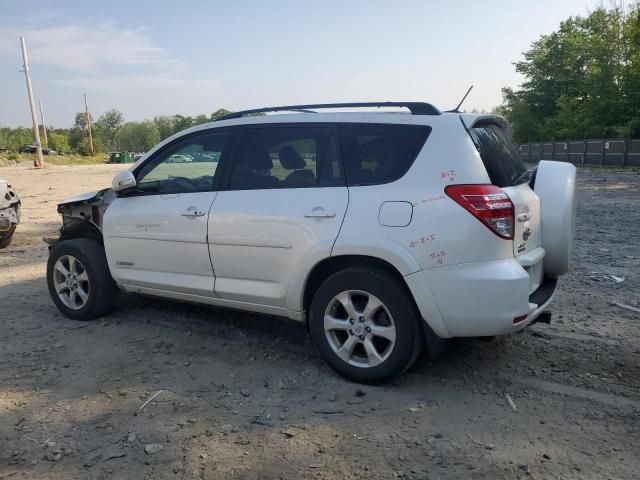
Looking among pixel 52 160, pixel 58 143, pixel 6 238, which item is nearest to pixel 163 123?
pixel 58 143

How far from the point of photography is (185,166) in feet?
15.1

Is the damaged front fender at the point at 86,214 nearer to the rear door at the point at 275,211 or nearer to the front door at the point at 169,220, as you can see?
the front door at the point at 169,220

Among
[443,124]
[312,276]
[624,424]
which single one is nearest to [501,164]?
[443,124]

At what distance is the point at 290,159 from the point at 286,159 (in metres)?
0.04

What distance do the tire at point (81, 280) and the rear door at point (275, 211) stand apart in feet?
4.76

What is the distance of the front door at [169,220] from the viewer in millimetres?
4293

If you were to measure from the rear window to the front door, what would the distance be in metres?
1.93

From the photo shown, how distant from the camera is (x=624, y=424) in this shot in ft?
10.3

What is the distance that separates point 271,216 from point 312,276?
0.51 metres

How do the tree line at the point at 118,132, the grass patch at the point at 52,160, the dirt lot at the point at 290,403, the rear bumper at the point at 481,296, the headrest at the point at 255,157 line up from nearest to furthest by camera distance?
the dirt lot at the point at 290,403 → the rear bumper at the point at 481,296 → the headrest at the point at 255,157 → the grass patch at the point at 52,160 → the tree line at the point at 118,132

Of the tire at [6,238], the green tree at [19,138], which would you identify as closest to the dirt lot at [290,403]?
the tire at [6,238]

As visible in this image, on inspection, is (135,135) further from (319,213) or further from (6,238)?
(319,213)

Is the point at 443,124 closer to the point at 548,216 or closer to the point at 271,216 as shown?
the point at 548,216

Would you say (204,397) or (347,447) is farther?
(204,397)
